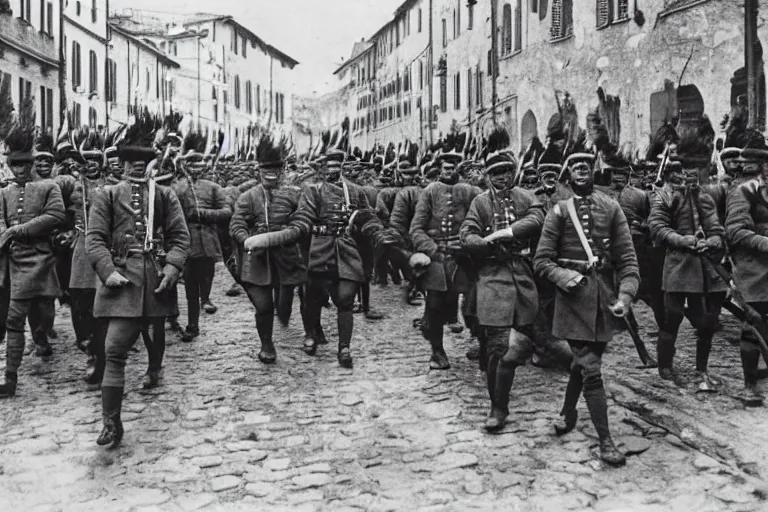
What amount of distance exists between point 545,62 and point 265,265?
58.4 feet

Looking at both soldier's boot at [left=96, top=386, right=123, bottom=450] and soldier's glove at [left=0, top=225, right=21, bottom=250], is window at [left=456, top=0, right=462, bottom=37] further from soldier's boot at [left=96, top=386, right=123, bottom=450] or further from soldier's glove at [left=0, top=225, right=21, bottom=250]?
soldier's boot at [left=96, top=386, right=123, bottom=450]

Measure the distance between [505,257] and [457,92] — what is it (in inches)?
1120

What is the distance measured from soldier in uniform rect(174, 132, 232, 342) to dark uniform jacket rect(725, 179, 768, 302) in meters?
5.81

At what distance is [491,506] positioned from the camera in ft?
16.1

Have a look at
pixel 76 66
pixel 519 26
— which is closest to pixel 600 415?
pixel 519 26

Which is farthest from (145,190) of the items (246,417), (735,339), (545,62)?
(545,62)

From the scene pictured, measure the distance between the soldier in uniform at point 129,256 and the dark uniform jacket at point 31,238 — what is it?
150cm

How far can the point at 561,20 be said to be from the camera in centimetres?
2331

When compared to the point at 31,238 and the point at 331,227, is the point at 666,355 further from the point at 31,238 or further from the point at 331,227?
the point at 31,238

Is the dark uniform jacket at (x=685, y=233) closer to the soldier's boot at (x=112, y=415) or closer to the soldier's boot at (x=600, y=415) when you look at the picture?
the soldier's boot at (x=600, y=415)

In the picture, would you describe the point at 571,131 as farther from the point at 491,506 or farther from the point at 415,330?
the point at 491,506

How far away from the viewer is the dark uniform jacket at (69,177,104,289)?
798 cm

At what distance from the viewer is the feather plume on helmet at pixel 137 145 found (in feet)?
20.6

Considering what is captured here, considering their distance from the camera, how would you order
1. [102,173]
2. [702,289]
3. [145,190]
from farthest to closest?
[102,173]
[702,289]
[145,190]
